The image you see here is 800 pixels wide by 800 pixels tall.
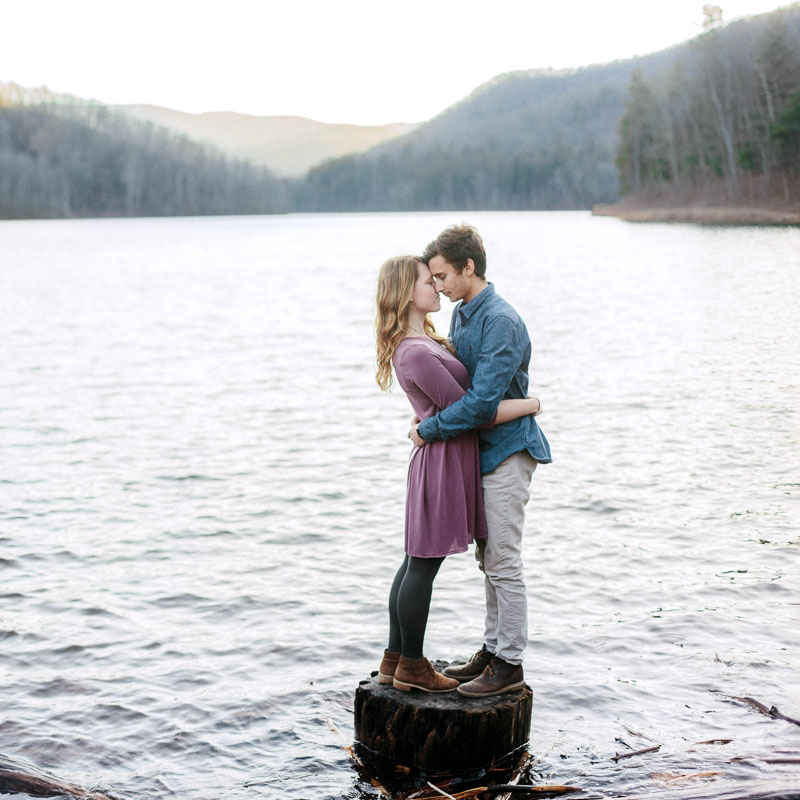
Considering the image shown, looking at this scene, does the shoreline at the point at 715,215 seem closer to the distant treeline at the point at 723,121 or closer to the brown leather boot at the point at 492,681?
the distant treeline at the point at 723,121

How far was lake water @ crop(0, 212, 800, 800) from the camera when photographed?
19.7 ft

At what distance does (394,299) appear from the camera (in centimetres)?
484

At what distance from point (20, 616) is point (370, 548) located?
3.44m

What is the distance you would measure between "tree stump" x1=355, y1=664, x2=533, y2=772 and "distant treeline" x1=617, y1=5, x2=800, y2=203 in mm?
77721

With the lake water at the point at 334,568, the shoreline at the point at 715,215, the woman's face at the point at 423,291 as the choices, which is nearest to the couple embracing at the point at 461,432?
the woman's face at the point at 423,291

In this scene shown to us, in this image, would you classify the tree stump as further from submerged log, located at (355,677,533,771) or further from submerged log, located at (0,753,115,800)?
submerged log, located at (0,753,115,800)

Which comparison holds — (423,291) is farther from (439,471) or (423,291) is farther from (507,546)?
(507,546)

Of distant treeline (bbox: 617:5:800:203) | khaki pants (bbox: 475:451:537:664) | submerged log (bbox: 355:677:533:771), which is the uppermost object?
distant treeline (bbox: 617:5:800:203)

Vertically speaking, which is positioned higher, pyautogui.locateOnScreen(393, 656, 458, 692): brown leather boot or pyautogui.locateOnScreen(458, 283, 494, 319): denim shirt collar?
pyautogui.locateOnScreen(458, 283, 494, 319): denim shirt collar

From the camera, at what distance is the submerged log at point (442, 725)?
202 inches

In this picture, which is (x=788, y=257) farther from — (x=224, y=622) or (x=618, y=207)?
(x=618, y=207)

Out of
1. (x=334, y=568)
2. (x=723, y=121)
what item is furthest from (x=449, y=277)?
(x=723, y=121)

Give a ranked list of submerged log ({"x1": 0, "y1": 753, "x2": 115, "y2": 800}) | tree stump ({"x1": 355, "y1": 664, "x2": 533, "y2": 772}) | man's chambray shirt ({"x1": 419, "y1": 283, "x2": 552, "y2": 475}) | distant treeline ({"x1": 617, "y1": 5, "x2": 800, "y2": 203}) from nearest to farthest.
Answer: man's chambray shirt ({"x1": 419, "y1": 283, "x2": 552, "y2": 475})
tree stump ({"x1": 355, "y1": 664, "x2": 533, "y2": 772})
submerged log ({"x1": 0, "y1": 753, "x2": 115, "y2": 800})
distant treeline ({"x1": 617, "y1": 5, "x2": 800, "y2": 203})

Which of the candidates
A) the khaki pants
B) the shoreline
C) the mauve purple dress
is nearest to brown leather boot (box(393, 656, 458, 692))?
the khaki pants
